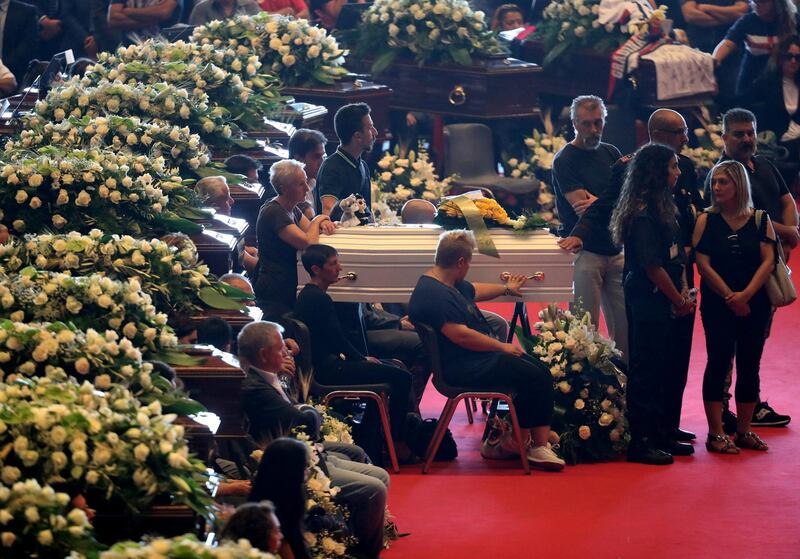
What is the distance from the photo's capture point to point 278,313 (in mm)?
7262

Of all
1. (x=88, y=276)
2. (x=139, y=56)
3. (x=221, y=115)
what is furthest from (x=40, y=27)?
(x=88, y=276)

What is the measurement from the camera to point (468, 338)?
22.6 feet

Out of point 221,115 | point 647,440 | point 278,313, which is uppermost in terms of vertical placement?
point 221,115

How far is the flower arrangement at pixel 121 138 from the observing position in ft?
23.5

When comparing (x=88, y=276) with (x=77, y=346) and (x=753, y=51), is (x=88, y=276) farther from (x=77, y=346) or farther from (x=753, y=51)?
(x=753, y=51)

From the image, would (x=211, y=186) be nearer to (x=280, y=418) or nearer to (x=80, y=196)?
(x=80, y=196)

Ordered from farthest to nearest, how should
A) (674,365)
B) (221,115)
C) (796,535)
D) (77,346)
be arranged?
(221,115), (674,365), (796,535), (77,346)

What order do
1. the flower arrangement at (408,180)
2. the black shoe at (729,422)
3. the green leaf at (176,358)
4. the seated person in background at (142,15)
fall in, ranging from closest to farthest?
the green leaf at (176,358), the black shoe at (729,422), the flower arrangement at (408,180), the seated person in background at (142,15)

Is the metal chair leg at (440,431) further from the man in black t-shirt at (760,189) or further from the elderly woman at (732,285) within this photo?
the man in black t-shirt at (760,189)

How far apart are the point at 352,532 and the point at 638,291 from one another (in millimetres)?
2032

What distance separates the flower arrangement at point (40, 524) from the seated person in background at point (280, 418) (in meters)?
1.86

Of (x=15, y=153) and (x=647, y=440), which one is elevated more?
(x=15, y=153)

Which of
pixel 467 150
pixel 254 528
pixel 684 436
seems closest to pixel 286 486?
pixel 254 528

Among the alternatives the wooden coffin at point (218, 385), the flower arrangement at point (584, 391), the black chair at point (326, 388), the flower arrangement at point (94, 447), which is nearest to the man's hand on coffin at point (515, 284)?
the flower arrangement at point (584, 391)
